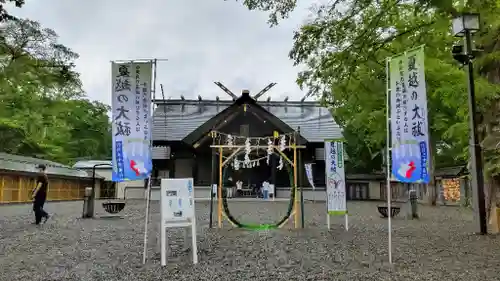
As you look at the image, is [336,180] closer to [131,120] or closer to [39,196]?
[131,120]

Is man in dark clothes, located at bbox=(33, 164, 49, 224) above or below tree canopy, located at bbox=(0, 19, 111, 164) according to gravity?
below

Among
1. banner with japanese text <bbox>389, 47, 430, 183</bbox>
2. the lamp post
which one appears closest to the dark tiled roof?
the lamp post

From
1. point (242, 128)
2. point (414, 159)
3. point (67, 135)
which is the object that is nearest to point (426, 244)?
point (414, 159)

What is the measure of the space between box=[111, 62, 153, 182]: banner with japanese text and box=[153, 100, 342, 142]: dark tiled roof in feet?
59.2

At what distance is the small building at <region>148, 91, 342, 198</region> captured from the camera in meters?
23.2

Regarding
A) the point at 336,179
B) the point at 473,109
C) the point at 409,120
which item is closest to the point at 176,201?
the point at 409,120

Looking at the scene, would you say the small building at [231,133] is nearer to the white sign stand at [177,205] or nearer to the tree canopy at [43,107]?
the tree canopy at [43,107]

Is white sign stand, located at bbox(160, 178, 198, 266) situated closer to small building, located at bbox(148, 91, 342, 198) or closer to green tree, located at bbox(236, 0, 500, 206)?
green tree, located at bbox(236, 0, 500, 206)

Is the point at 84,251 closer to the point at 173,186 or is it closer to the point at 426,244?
the point at 173,186

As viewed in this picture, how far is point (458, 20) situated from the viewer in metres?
7.84

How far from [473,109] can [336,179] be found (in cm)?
325

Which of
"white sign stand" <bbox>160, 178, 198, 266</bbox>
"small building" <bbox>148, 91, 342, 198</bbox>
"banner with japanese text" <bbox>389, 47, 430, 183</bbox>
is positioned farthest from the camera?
"small building" <bbox>148, 91, 342, 198</bbox>

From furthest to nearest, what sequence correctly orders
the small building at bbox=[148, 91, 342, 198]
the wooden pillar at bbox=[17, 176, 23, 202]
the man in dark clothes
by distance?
1. the small building at bbox=[148, 91, 342, 198]
2. the wooden pillar at bbox=[17, 176, 23, 202]
3. the man in dark clothes

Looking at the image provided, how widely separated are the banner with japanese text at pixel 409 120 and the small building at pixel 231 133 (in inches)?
634
